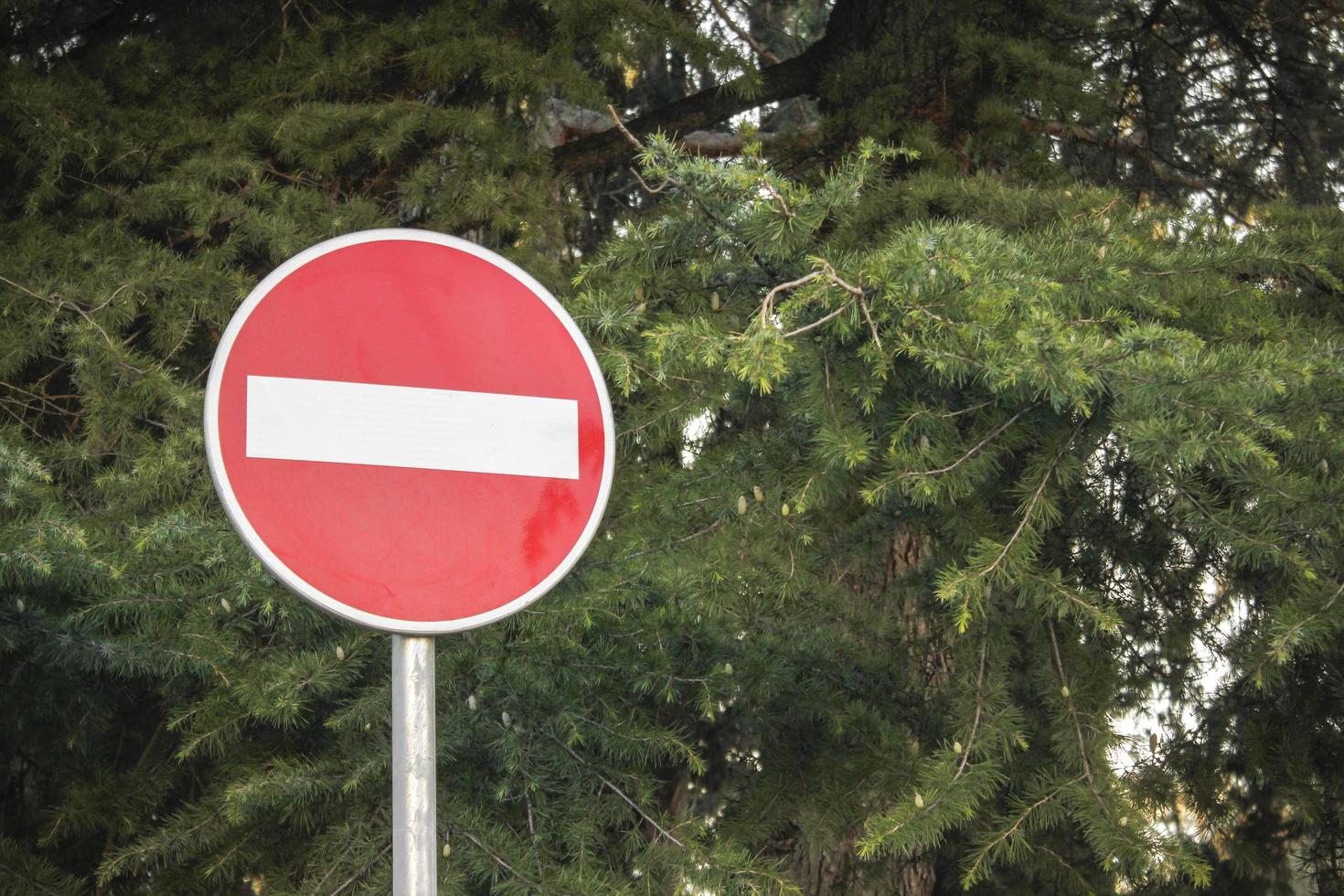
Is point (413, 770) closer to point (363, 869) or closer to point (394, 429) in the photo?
point (394, 429)

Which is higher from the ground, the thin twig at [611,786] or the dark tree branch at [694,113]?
the dark tree branch at [694,113]

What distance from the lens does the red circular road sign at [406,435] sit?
148cm

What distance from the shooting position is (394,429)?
153 cm

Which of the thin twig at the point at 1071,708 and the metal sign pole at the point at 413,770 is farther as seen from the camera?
A: the thin twig at the point at 1071,708

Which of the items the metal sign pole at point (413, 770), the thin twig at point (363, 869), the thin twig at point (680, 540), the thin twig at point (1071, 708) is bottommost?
the thin twig at point (363, 869)

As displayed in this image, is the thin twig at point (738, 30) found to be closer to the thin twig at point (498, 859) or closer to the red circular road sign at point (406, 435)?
the thin twig at point (498, 859)

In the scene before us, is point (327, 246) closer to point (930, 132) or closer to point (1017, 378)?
point (1017, 378)

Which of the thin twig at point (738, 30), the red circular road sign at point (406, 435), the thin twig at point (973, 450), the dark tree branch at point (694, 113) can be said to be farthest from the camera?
the thin twig at point (738, 30)

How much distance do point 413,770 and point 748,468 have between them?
1.32 meters

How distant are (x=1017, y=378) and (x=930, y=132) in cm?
278

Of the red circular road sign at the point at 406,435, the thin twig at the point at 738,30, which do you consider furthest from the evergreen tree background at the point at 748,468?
the thin twig at the point at 738,30

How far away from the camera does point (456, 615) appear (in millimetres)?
1505

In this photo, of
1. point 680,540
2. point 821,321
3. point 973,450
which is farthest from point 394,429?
point 680,540

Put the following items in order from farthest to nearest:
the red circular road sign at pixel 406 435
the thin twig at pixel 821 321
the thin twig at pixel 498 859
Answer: the thin twig at pixel 498 859, the thin twig at pixel 821 321, the red circular road sign at pixel 406 435
